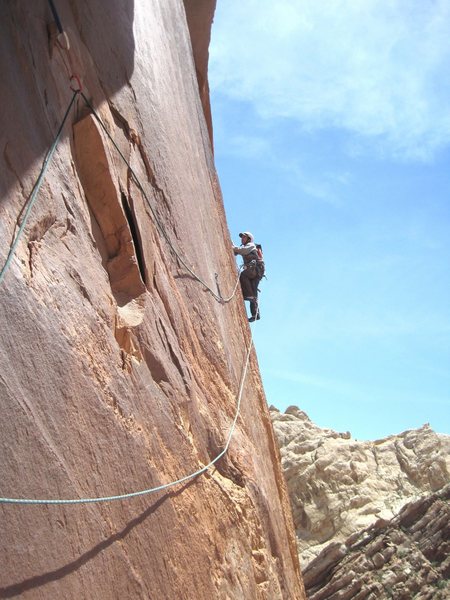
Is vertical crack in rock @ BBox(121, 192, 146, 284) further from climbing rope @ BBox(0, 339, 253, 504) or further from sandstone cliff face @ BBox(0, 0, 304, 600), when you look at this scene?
climbing rope @ BBox(0, 339, 253, 504)

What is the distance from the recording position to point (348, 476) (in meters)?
22.6

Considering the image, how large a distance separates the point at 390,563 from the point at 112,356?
63.3 feet

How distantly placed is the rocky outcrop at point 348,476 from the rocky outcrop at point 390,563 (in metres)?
0.35

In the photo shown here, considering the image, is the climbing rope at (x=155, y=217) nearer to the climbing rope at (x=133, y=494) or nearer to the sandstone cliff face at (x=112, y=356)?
the sandstone cliff face at (x=112, y=356)

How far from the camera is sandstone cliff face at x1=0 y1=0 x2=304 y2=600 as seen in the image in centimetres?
309

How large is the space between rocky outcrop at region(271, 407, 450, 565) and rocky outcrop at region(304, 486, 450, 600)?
35 centimetres

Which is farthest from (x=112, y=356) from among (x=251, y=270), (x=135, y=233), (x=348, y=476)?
(x=348, y=476)

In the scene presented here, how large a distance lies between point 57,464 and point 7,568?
55cm

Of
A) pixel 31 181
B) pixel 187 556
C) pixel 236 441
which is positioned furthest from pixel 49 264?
pixel 236 441

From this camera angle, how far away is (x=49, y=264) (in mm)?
3678

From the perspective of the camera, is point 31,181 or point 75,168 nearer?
point 31,181

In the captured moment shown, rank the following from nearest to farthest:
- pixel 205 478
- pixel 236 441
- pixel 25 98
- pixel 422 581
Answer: pixel 25 98 < pixel 205 478 < pixel 236 441 < pixel 422 581

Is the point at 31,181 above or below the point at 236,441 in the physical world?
above

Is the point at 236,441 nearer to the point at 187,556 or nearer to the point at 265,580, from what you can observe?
the point at 265,580
